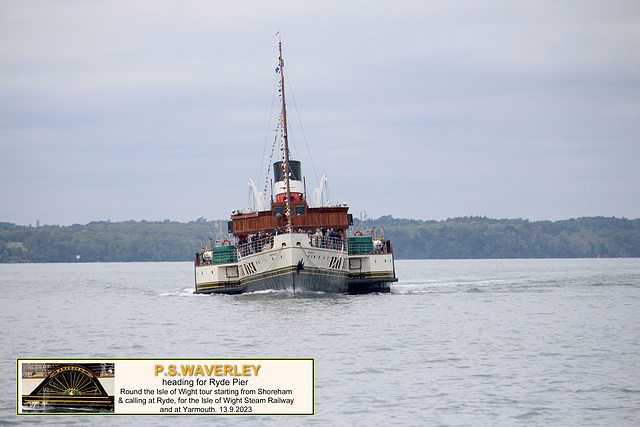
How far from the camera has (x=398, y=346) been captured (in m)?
35.9

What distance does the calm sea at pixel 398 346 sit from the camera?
23172 millimetres

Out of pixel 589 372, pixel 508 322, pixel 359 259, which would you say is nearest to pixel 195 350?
pixel 589 372
